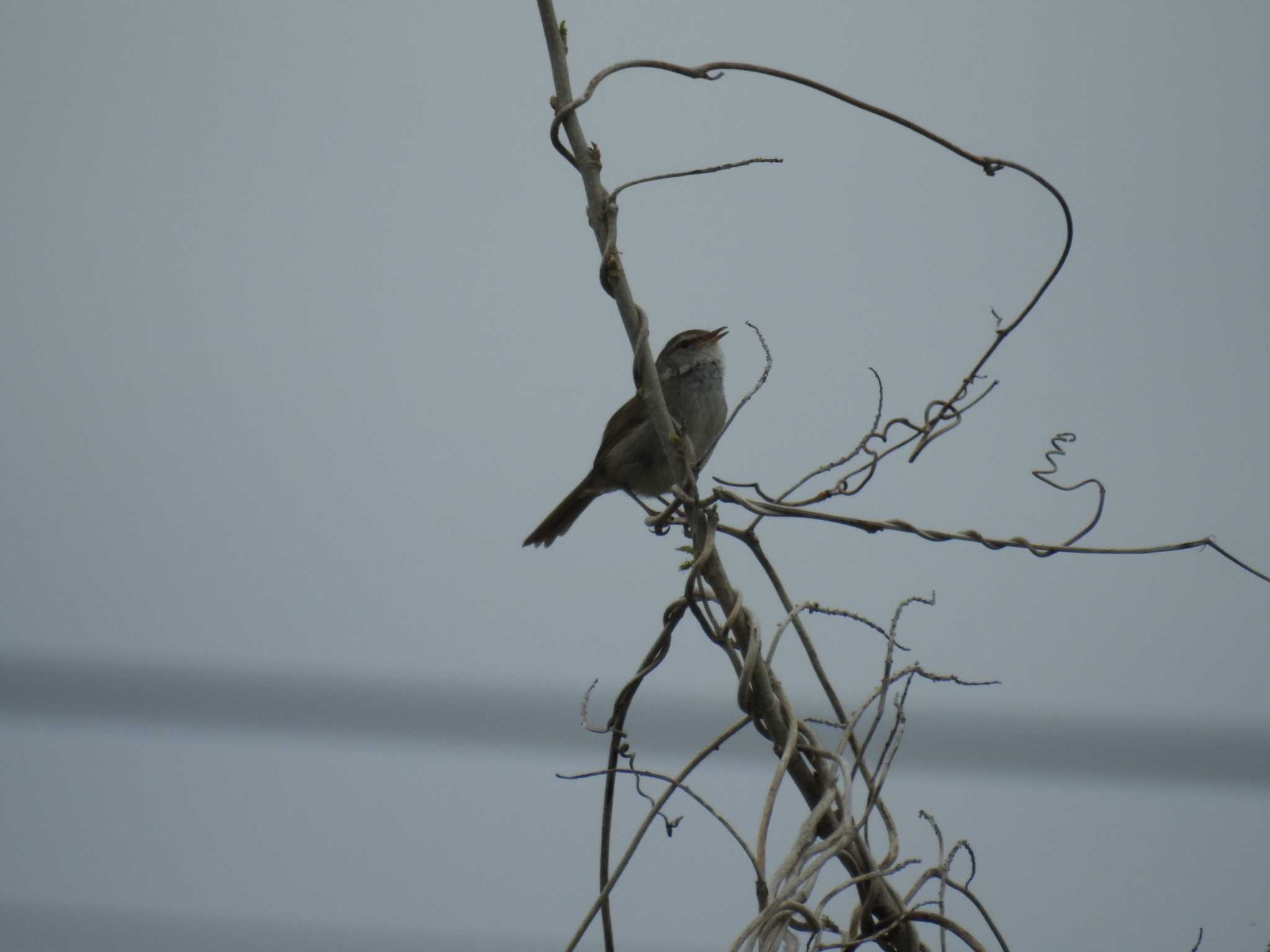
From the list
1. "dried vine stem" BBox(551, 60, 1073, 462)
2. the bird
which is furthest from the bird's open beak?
"dried vine stem" BBox(551, 60, 1073, 462)

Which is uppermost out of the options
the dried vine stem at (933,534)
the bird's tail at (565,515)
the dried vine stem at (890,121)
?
the bird's tail at (565,515)

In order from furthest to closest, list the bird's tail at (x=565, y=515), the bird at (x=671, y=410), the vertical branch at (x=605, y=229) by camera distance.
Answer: the bird's tail at (x=565, y=515), the bird at (x=671, y=410), the vertical branch at (x=605, y=229)

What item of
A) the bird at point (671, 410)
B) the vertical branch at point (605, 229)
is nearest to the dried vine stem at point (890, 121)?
the vertical branch at point (605, 229)

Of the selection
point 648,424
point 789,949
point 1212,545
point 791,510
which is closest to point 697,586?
point 791,510

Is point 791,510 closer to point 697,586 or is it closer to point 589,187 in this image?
point 697,586

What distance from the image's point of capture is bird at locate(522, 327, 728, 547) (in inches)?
198

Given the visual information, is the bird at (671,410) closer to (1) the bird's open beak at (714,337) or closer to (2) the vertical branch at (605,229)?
(1) the bird's open beak at (714,337)

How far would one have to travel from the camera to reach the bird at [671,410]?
5035mm

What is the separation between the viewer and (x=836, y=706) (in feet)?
6.19

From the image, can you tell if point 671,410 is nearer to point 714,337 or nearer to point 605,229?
point 714,337

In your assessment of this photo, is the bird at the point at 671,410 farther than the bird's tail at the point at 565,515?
No

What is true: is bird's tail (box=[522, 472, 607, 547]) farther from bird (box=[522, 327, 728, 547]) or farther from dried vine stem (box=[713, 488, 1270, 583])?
dried vine stem (box=[713, 488, 1270, 583])

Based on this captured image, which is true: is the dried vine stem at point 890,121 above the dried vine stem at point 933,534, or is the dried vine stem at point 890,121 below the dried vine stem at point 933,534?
above

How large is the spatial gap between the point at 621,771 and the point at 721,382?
11.6 feet
